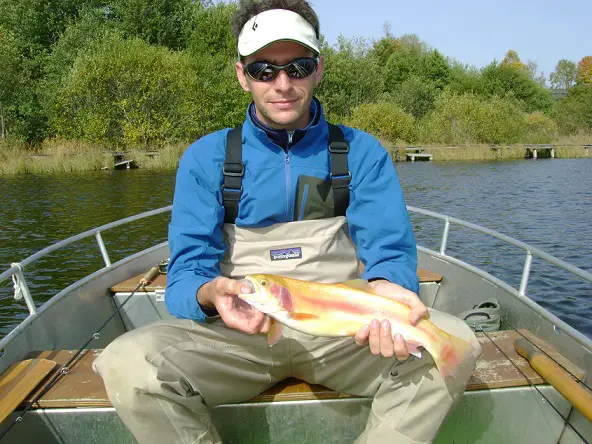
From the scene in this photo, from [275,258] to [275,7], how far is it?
139 centimetres

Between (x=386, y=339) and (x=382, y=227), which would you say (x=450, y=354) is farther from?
(x=382, y=227)

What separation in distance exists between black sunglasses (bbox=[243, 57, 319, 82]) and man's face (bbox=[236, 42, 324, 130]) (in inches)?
0.8

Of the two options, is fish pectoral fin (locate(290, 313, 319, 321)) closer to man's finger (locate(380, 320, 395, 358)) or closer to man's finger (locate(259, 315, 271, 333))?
man's finger (locate(259, 315, 271, 333))

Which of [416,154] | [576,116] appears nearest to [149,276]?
[416,154]

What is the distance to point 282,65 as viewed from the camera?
3.04m

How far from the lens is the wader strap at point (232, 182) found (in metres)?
3.00

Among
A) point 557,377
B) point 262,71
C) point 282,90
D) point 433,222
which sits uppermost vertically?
point 262,71

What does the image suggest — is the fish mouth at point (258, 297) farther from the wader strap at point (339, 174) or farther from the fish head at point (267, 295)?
the wader strap at point (339, 174)

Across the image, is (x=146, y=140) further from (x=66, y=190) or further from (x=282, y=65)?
(x=282, y=65)

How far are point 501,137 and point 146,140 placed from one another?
89.9ft

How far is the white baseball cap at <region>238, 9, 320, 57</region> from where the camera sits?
2939mm

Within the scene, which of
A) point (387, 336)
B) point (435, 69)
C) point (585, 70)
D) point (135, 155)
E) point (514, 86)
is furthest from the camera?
point (585, 70)

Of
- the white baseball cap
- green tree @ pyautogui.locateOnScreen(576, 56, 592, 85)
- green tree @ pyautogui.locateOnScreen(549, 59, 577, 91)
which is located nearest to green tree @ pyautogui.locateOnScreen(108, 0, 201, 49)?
the white baseball cap

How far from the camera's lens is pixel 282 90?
302cm
